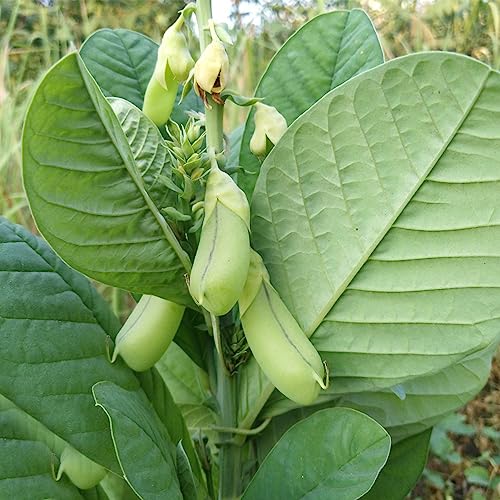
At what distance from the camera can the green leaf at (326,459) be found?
435 mm

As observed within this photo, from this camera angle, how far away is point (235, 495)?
1.82ft

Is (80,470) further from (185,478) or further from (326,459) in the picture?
(326,459)

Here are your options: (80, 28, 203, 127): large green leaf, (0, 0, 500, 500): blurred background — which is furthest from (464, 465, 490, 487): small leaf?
(80, 28, 203, 127): large green leaf

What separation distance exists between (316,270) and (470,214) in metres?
0.11

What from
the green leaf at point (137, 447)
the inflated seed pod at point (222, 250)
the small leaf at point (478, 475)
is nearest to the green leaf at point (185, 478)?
the green leaf at point (137, 447)

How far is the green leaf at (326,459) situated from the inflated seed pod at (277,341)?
0.10ft

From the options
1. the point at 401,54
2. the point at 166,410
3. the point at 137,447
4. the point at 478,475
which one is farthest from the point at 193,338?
the point at 401,54

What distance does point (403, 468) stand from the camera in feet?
1.99

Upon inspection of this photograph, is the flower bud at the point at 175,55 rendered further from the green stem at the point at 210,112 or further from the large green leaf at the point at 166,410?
the large green leaf at the point at 166,410

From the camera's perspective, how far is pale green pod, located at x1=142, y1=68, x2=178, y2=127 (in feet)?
1.63

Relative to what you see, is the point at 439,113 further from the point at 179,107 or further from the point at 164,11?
the point at 164,11

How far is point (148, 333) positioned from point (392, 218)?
0.19 meters

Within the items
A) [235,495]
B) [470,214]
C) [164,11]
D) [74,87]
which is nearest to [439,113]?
[470,214]

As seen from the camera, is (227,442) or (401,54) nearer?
(227,442)
